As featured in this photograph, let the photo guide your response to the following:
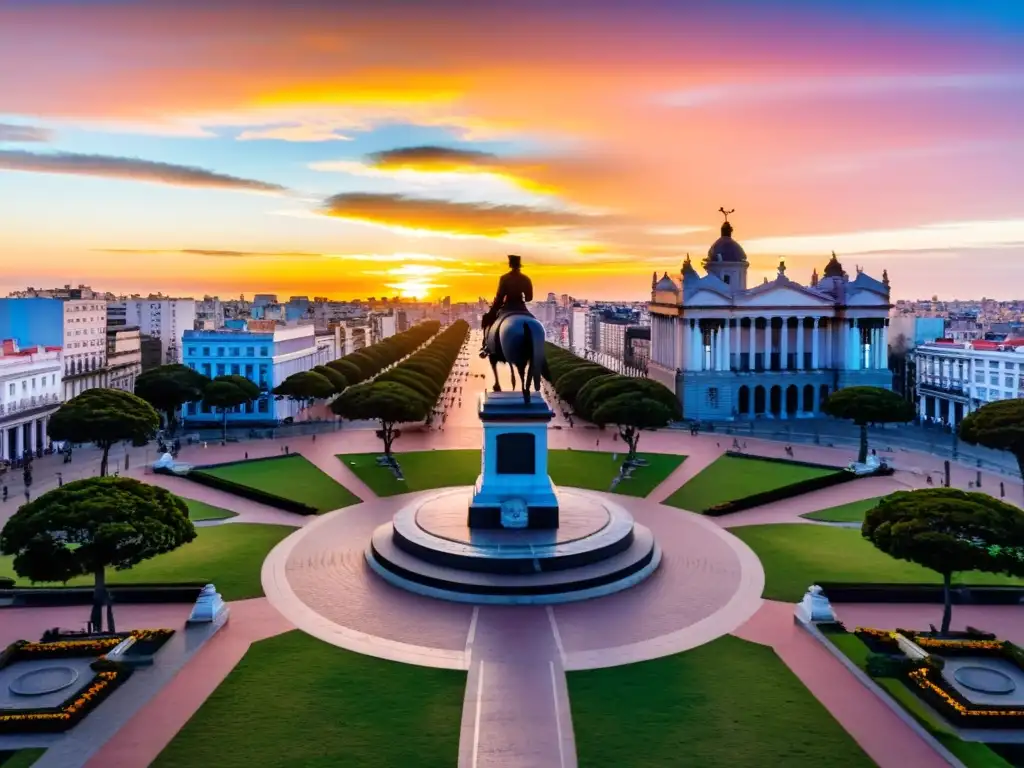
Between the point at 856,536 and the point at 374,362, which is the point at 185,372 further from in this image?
the point at 856,536

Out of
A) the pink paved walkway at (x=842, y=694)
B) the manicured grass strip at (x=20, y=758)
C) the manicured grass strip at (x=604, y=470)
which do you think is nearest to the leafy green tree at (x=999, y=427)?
the manicured grass strip at (x=604, y=470)

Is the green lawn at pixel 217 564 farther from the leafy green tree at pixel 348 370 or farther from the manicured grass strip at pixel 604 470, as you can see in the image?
the leafy green tree at pixel 348 370

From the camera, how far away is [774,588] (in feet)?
109

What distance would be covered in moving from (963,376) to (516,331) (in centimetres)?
7827

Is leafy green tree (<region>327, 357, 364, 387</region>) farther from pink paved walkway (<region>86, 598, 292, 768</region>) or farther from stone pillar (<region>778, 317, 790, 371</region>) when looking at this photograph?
pink paved walkway (<region>86, 598, 292, 768</region>)

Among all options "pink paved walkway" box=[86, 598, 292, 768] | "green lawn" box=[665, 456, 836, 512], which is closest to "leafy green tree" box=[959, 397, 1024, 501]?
"green lawn" box=[665, 456, 836, 512]

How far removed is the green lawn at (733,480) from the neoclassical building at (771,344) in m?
34.1

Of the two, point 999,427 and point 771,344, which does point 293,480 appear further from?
point 771,344

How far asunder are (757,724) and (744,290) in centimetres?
8634

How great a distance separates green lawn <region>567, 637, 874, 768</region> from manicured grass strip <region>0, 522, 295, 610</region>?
1665 cm

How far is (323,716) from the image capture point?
22.2 meters

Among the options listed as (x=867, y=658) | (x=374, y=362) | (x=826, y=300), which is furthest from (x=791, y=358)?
(x=867, y=658)

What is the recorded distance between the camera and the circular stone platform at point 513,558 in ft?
103

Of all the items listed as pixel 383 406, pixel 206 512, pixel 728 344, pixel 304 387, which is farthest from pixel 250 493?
pixel 728 344
